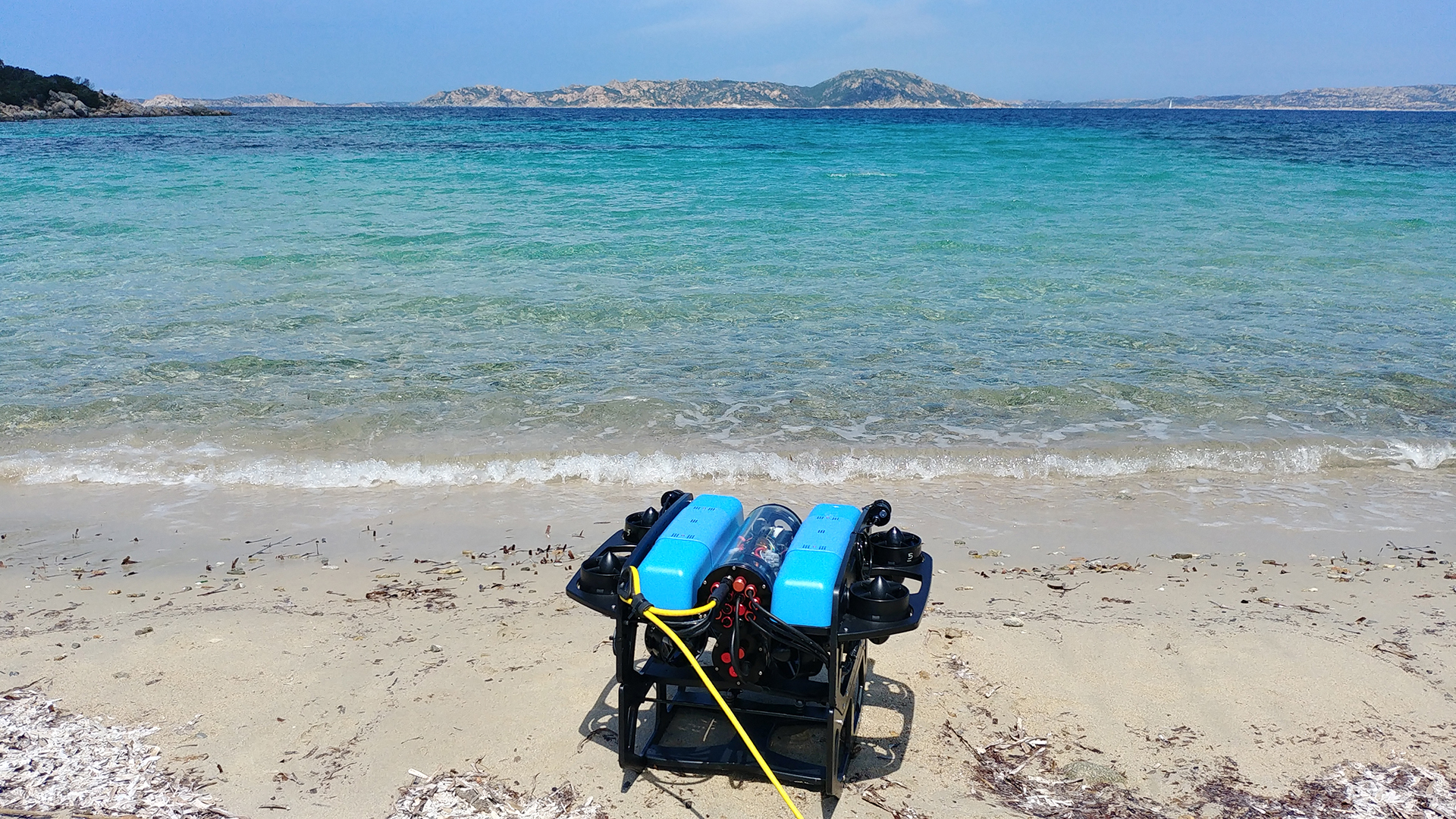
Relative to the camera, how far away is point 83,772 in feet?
9.76

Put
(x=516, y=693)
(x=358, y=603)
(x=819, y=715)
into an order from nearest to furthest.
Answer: (x=819, y=715) → (x=516, y=693) → (x=358, y=603)

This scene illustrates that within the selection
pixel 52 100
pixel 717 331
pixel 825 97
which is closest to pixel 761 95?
pixel 825 97

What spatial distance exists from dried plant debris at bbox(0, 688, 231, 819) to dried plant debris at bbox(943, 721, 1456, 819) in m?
2.38

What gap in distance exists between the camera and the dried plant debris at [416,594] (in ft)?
14.1

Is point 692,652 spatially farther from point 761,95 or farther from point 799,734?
point 761,95

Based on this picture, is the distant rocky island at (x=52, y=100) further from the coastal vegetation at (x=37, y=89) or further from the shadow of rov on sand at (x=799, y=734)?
the shadow of rov on sand at (x=799, y=734)

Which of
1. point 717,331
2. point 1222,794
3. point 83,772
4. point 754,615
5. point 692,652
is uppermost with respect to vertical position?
point 754,615

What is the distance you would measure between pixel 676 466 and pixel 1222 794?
12.9 feet

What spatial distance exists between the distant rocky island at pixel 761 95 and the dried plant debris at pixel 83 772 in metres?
136

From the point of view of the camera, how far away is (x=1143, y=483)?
6043mm

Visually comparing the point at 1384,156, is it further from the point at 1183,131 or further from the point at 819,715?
the point at 819,715

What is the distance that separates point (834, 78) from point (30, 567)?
160 m

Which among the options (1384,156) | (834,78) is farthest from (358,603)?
(834,78)

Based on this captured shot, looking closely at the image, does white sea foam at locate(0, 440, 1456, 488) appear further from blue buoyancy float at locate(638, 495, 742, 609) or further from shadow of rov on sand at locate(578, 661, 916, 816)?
blue buoyancy float at locate(638, 495, 742, 609)
